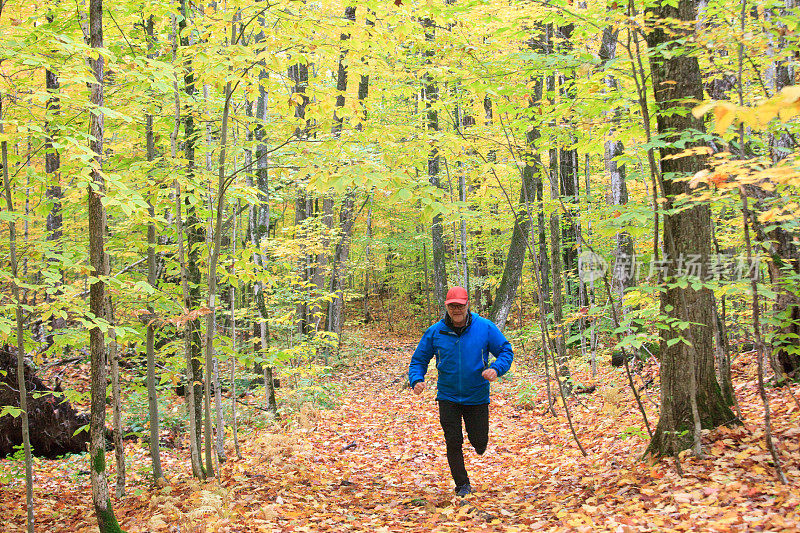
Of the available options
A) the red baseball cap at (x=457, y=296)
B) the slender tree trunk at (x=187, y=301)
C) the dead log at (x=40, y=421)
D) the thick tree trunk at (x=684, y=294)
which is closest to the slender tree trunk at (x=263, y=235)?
the slender tree trunk at (x=187, y=301)

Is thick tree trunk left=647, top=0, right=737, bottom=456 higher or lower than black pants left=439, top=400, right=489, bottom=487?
higher

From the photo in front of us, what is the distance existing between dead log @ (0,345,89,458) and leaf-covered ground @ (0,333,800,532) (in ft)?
1.16

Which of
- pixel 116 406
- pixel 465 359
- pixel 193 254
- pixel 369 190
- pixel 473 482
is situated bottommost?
pixel 473 482

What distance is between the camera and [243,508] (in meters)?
4.89

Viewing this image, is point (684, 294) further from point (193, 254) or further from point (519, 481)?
point (193, 254)

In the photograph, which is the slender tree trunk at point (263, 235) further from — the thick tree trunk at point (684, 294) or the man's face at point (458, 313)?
the thick tree trunk at point (684, 294)

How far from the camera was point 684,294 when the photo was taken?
434 centimetres

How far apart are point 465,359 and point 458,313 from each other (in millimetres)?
447

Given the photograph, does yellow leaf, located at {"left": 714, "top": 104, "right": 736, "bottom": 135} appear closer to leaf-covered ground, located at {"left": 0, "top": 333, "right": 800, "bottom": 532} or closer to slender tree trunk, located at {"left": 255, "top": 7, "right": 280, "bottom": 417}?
leaf-covered ground, located at {"left": 0, "top": 333, "right": 800, "bottom": 532}

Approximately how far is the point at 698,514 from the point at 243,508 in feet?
12.6

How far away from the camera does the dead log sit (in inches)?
292

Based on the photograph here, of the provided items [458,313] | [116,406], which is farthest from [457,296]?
[116,406]

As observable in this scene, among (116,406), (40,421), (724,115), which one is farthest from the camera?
(40,421)

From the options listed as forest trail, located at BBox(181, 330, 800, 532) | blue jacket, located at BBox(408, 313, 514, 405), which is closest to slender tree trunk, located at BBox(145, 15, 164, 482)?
forest trail, located at BBox(181, 330, 800, 532)
